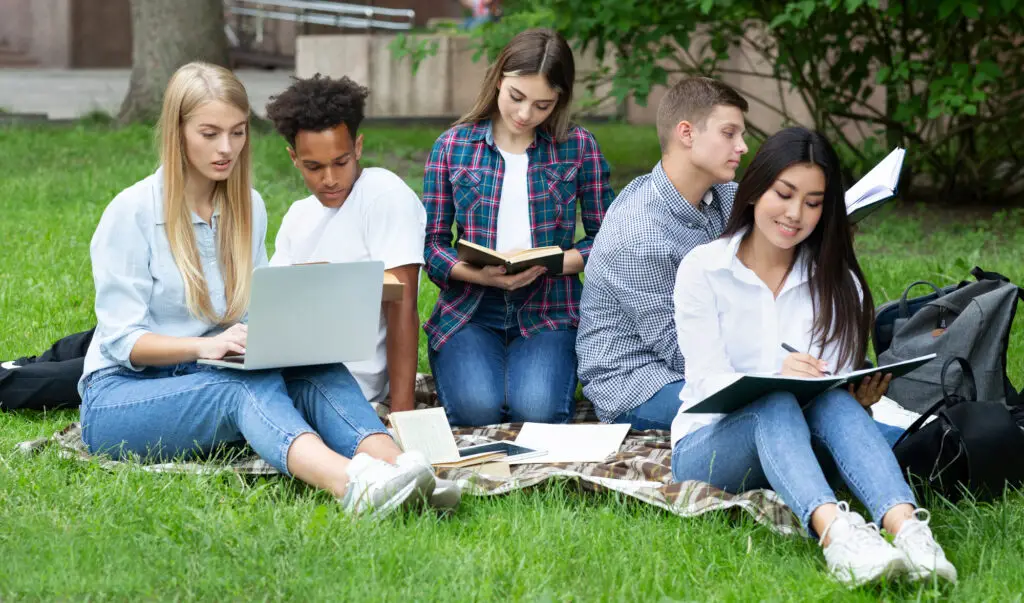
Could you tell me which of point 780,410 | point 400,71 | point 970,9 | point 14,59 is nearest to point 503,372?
point 780,410

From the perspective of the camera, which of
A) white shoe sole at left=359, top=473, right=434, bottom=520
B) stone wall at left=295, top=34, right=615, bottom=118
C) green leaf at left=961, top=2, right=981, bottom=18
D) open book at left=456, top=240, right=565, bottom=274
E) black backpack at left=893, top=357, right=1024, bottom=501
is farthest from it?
Answer: stone wall at left=295, top=34, right=615, bottom=118

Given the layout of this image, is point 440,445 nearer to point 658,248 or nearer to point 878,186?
point 658,248

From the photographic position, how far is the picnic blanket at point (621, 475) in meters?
3.41

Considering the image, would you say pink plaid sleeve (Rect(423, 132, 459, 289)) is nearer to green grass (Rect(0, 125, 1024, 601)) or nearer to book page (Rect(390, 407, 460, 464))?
book page (Rect(390, 407, 460, 464))

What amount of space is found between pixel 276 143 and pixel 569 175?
21.4 feet

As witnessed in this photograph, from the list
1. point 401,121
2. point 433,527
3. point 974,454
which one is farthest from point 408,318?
point 401,121

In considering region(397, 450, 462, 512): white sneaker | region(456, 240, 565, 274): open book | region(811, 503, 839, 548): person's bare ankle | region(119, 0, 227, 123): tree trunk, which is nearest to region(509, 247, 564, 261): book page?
region(456, 240, 565, 274): open book

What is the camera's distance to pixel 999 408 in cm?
357

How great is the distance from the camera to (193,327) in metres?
3.94

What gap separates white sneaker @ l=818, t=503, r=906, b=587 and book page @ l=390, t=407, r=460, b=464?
4.08 ft

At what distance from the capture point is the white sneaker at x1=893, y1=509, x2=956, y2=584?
116 inches

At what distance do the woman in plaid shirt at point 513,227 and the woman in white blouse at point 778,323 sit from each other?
1.00m

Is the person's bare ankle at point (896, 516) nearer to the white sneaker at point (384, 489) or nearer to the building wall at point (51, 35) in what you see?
the white sneaker at point (384, 489)

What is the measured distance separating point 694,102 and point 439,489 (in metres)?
1.64
